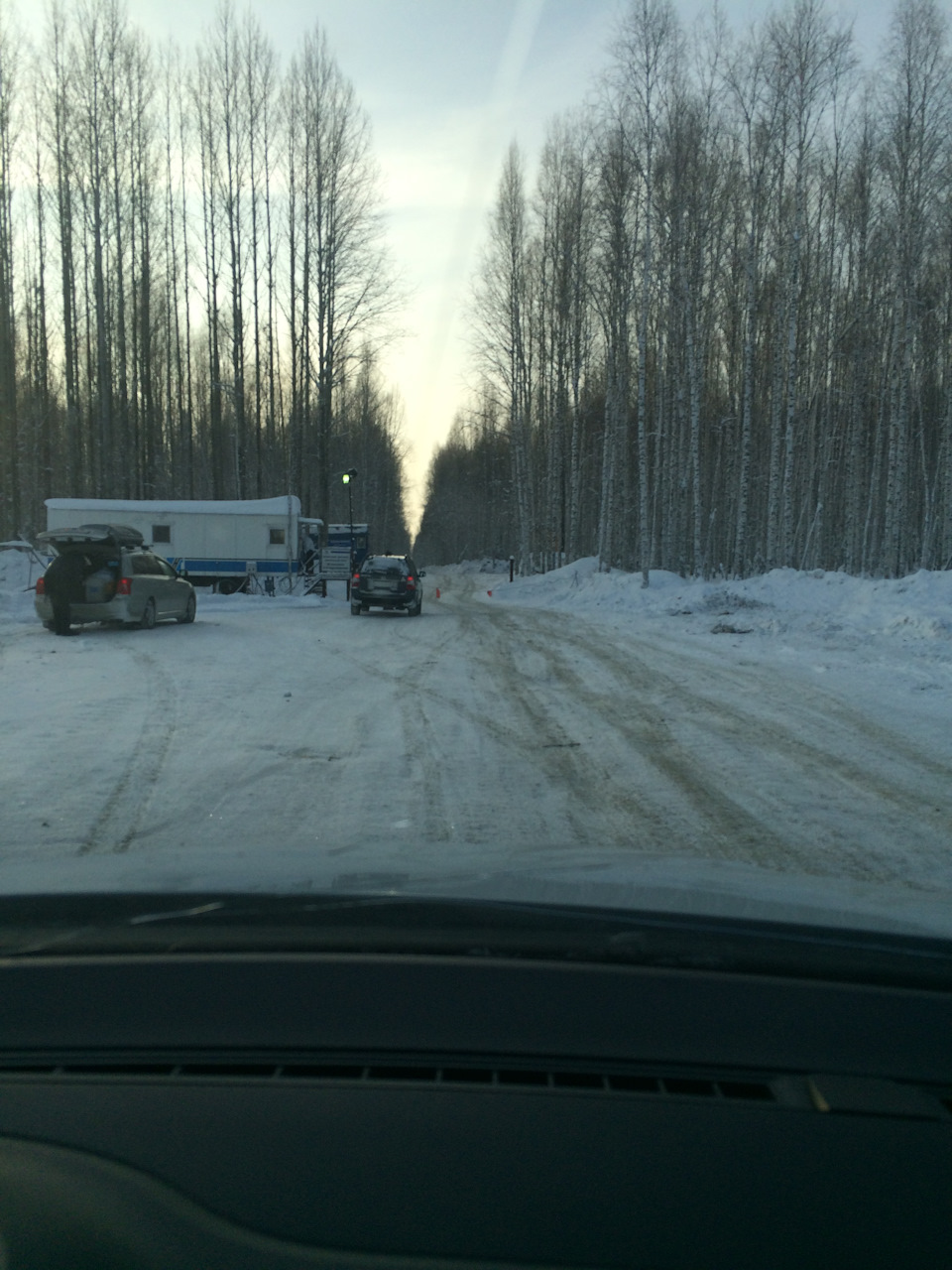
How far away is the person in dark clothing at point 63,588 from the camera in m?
18.0

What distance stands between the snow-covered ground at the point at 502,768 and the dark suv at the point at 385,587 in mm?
7900

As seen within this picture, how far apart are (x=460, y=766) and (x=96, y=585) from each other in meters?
12.9

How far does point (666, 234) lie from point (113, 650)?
22.7 meters

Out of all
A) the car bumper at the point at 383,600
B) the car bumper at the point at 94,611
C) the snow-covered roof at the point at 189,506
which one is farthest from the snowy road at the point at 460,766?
the snow-covered roof at the point at 189,506

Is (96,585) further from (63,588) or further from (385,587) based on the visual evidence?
(385,587)

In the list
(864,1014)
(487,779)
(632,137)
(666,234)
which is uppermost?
(632,137)

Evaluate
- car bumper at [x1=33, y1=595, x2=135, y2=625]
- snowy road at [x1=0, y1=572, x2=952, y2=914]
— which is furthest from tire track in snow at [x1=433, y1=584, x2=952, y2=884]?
car bumper at [x1=33, y1=595, x2=135, y2=625]

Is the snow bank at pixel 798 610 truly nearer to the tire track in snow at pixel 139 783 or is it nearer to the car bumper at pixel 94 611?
the tire track in snow at pixel 139 783

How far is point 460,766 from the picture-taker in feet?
25.9

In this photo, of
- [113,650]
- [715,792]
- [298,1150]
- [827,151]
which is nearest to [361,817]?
[715,792]

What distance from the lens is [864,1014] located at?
190cm

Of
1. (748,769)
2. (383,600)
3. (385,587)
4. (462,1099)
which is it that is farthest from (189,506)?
(462,1099)

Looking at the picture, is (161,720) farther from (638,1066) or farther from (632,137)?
(632,137)

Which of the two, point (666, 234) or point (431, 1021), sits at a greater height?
point (666, 234)
